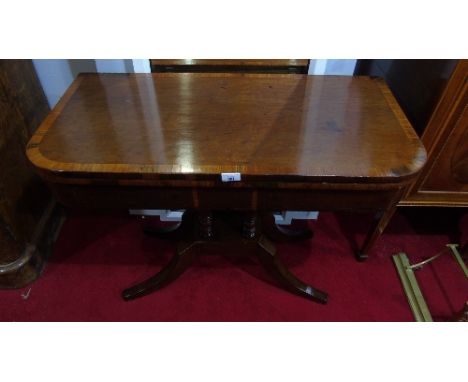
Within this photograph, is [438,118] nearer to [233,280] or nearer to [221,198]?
[221,198]

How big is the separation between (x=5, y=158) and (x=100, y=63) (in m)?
0.50

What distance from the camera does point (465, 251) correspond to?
1.47 meters

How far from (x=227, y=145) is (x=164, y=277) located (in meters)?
0.69

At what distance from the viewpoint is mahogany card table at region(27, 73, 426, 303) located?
812 millimetres

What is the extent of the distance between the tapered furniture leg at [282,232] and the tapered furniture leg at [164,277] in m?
0.41

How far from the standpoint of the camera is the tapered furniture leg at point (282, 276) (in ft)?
4.13

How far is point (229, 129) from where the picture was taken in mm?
940

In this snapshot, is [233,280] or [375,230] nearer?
[375,230]

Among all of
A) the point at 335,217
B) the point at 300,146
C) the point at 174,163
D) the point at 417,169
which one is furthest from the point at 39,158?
the point at 335,217

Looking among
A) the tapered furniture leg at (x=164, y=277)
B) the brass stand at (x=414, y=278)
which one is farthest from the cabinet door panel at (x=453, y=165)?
the tapered furniture leg at (x=164, y=277)

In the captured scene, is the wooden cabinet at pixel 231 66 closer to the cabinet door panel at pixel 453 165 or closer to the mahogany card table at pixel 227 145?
the mahogany card table at pixel 227 145

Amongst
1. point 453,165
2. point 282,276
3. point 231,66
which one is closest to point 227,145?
point 231,66

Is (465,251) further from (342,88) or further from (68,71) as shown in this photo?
(68,71)

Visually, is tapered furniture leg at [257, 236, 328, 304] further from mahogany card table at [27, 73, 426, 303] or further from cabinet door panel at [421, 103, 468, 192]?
cabinet door panel at [421, 103, 468, 192]
